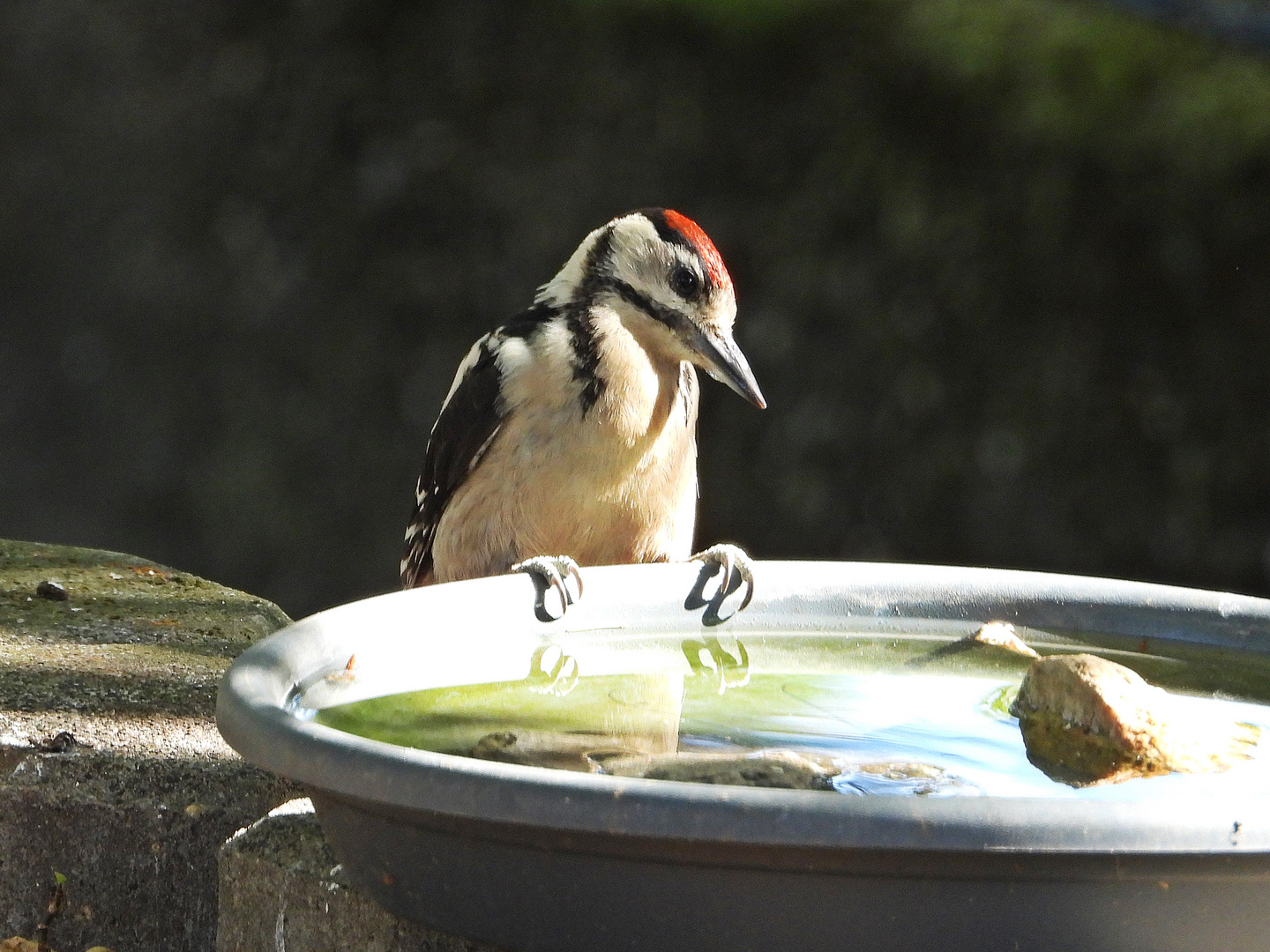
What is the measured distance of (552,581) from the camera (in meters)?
2.40

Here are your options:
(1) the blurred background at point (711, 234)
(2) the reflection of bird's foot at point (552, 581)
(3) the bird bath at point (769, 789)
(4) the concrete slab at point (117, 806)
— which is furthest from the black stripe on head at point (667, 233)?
(1) the blurred background at point (711, 234)

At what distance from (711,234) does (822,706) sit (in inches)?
197

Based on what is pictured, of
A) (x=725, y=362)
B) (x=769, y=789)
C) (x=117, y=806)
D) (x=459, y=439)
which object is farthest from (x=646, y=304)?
(x=769, y=789)

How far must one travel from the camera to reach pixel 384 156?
798 centimetres

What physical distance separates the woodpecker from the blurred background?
3.09 m

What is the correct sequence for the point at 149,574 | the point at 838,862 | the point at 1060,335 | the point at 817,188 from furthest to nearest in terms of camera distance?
the point at 817,188 < the point at 1060,335 < the point at 149,574 < the point at 838,862

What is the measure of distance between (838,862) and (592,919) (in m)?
0.24

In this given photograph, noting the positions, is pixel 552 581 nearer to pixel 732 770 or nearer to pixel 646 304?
pixel 732 770

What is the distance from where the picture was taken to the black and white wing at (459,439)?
10.9 ft

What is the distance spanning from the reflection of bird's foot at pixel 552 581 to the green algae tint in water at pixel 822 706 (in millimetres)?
51

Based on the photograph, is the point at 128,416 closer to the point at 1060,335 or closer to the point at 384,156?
the point at 384,156

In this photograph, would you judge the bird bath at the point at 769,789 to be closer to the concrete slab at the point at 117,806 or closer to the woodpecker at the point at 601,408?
the concrete slab at the point at 117,806

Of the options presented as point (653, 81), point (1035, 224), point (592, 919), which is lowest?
point (592, 919)

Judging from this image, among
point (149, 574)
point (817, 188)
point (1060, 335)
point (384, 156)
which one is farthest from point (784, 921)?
point (384, 156)
